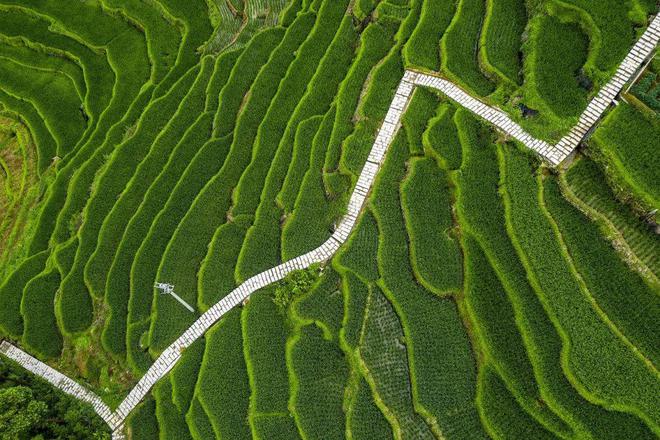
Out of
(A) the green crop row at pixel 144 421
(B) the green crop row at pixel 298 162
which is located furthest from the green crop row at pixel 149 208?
(B) the green crop row at pixel 298 162

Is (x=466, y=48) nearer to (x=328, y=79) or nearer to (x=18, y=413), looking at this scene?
(x=328, y=79)

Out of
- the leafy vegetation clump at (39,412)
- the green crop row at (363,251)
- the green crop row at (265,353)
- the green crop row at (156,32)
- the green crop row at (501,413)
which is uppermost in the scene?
the green crop row at (156,32)

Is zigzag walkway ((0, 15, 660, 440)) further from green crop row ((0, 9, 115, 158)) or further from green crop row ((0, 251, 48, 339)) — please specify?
green crop row ((0, 9, 115, 158))

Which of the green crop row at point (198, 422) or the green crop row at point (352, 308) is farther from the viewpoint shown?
the green crop row at point (198, 422)

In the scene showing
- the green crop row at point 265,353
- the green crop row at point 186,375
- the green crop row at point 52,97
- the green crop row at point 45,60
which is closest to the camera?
the green crop row at point 265,353

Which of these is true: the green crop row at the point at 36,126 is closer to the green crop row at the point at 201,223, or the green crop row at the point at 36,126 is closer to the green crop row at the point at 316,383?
the green crop row at the point at 201,223
